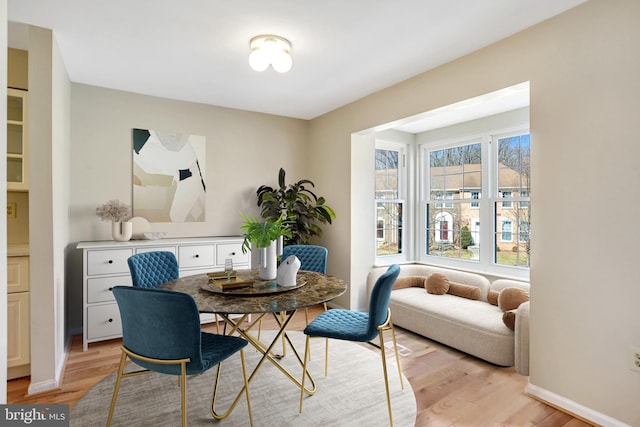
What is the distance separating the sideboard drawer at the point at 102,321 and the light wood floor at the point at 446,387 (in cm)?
13

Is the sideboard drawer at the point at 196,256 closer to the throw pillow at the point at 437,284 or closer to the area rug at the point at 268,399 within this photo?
the area rug at the point at 268,399

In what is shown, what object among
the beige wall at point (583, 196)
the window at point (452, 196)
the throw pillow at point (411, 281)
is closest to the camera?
the beige wall at point (583, 196)

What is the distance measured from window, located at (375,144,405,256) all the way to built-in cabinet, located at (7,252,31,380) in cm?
364

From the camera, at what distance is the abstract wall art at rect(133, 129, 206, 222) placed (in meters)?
3.94

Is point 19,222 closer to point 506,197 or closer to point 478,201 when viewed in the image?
point 478,201

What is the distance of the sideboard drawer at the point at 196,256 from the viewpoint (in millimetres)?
3703

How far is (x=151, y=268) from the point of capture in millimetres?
2736

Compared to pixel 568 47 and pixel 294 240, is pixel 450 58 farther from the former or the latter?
pixel 294 240

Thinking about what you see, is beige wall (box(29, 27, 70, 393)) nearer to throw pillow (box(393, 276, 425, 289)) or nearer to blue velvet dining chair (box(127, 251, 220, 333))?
blue velvet dining chair (box(127, 251, 220, 333))

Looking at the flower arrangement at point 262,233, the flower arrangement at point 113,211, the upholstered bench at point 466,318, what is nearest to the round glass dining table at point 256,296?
the flower arrangement at point 262,233

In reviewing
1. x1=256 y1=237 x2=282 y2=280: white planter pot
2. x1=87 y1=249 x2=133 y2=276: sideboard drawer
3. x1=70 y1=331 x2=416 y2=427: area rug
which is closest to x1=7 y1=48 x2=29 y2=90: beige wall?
x1=87 y1=249 x2=133 y2=276: sideboard drawer

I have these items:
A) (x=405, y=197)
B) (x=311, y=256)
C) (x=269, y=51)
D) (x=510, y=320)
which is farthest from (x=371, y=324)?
(x=405, y=197)

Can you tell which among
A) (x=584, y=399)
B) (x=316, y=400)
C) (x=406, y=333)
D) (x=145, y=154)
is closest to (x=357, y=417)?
(x=316, y=400)

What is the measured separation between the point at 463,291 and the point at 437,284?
0.27 m
